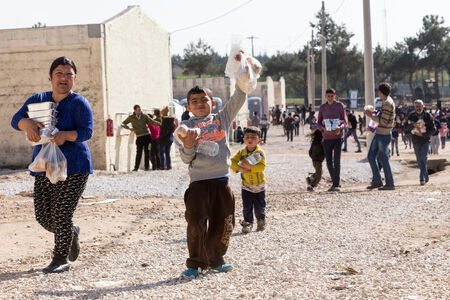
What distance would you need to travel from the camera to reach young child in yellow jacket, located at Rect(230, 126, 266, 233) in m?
7.32

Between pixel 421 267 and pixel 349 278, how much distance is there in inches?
27.3

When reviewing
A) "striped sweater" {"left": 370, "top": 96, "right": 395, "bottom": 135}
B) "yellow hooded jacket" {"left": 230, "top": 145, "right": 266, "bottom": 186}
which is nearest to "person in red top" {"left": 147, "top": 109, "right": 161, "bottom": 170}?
"striped sweater" {"left": 370, "top": 96, "right": 395, "bottom": 135}

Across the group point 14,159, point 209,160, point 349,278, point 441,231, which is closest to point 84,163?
point 209,160

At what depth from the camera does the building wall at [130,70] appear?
58.3 feet

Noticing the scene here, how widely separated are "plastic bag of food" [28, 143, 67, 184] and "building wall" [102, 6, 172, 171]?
472 inches

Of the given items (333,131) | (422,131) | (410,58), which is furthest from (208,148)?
Answer: (410,58)

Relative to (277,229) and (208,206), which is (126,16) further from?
(208,206)

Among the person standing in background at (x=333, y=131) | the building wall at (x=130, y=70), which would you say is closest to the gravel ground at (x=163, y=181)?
the person standing in background at (x=333, y=131)

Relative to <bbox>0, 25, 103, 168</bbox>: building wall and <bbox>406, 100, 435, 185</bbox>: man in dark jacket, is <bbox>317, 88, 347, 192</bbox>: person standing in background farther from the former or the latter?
<bbox>0, 25, 103, 168</bbox>: building wall

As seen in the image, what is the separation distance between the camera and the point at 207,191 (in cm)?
528

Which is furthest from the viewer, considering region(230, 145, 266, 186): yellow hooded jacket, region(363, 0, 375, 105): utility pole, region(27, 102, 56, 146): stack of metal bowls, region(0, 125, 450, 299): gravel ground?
region(363, 0, 375, 105): utility pole

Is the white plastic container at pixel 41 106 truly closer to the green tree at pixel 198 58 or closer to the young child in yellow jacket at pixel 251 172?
the young child in yellow jacket at pixel 251 172

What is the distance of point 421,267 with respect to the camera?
525cm

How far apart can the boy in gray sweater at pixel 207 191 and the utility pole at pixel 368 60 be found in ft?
42.2
